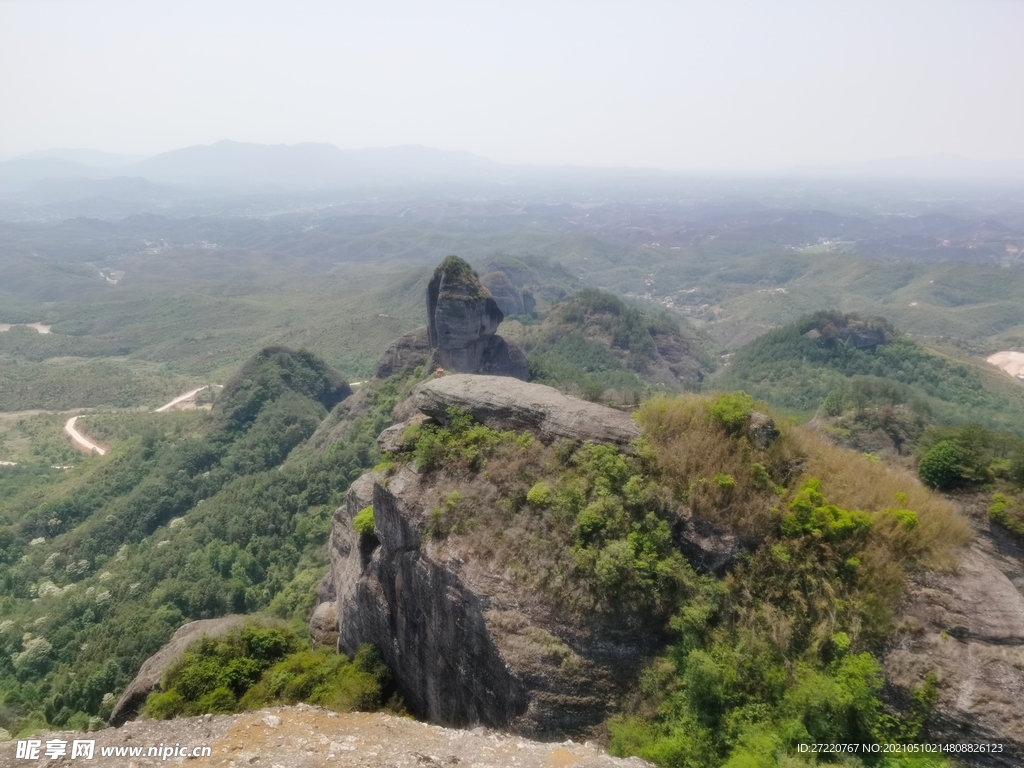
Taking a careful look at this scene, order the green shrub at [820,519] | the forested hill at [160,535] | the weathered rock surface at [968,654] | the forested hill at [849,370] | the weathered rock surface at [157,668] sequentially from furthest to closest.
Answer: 1. the forested hill at [849,370]
2. the forested hill at [160,535]
3. the weathered rock surface at [157,668]
4. the green shrub at [820,519]
5. the weathered rock surface at [968,654]

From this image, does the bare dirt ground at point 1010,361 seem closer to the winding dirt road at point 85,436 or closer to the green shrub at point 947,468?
the green shrub at point 947,468

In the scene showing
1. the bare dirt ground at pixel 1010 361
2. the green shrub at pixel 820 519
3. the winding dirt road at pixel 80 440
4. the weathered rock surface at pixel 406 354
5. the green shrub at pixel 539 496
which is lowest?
the winding dirt road at pixel 80 440

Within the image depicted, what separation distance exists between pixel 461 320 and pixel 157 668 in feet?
139

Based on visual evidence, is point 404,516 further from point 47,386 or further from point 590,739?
point 47,386

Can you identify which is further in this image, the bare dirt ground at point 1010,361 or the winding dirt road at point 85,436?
the bare dirt ground at point 1010,361

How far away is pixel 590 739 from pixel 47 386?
11906cm

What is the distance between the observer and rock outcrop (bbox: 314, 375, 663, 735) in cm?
1260

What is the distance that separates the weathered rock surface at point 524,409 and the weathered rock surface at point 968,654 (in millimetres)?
7877

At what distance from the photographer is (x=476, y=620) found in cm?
1385

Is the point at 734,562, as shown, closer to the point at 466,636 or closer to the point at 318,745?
the point at 466,636

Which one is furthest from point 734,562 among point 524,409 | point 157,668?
point 157,668

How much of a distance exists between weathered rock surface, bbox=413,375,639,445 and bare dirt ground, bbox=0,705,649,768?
318 inches

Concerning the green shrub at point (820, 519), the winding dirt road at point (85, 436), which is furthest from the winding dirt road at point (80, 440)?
the green shrub at point (820, 519)

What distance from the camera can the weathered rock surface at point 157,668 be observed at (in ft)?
58.4
